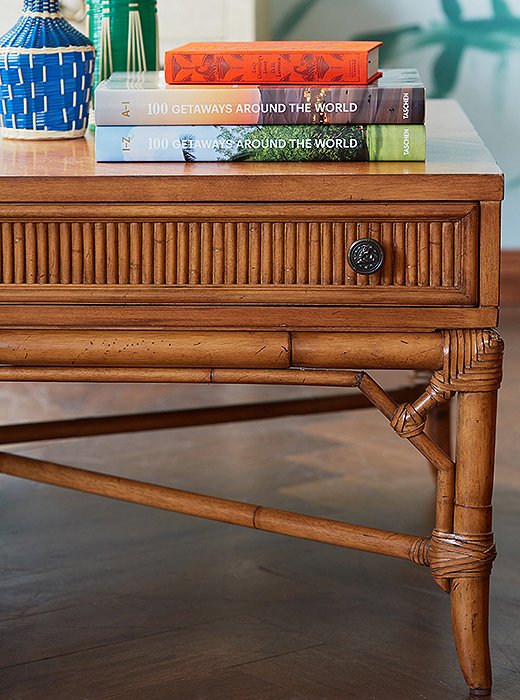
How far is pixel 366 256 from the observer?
99cm

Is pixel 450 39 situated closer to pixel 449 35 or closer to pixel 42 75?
pixel 449 35

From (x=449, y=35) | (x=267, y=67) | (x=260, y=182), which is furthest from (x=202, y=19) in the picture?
(x=260, y=182)

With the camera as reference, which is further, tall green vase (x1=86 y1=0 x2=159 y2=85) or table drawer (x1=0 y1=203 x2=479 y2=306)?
tall green vase (x1=86 y1=0 x2=159 y2=85)

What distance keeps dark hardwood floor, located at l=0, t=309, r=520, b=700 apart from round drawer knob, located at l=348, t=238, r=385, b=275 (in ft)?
1.29

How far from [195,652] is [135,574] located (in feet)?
0.72

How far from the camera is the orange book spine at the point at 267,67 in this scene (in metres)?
1.08

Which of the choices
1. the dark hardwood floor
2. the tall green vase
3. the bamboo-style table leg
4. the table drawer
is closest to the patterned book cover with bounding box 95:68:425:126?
the table drawer

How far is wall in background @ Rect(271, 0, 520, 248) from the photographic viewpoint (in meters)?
2.89

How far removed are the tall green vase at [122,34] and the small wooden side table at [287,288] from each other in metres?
0.40

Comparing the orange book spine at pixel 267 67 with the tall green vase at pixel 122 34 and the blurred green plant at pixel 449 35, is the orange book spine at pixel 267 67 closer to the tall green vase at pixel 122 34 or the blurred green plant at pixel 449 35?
the tall green vase at pixel 122 34

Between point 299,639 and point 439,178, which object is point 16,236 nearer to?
point 439,178

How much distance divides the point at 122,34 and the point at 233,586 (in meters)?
0.68

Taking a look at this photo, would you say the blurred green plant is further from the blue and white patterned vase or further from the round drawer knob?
the round drawer knob

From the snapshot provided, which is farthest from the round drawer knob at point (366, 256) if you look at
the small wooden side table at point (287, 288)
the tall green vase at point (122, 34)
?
the tall green vase at point (122, 34)
